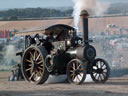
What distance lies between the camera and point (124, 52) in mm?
26047

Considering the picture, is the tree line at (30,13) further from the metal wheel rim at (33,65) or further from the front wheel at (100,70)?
the front wheel at (100,70)

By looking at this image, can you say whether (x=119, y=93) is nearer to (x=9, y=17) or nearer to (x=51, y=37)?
(x=51, y=37)

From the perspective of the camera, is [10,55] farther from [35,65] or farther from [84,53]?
[84,53]

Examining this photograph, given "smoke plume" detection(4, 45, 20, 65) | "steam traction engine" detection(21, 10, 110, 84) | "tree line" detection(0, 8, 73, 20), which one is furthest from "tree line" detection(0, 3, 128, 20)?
"steam traction engine" detection(21, 10, 110, 84)

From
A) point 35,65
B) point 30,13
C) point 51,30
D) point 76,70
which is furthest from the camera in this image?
point 30,13

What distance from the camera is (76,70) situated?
1276 centimetres

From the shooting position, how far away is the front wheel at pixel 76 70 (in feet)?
41.1

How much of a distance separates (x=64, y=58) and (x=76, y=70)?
90 centimetres

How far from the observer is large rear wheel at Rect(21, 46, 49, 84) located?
13.3 m

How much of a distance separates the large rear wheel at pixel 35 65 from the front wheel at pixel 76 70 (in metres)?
0.88

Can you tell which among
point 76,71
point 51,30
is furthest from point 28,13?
point 76,71

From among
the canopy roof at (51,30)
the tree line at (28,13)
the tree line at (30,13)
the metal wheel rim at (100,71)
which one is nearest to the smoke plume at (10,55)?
the tree line at (30,13)

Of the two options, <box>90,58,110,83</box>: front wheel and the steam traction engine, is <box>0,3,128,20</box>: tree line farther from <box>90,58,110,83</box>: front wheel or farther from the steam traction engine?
<box>90,58,110,83</box>: front wheel

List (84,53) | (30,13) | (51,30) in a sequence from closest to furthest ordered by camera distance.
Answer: (84,53) < (51,30) < (30,13)
